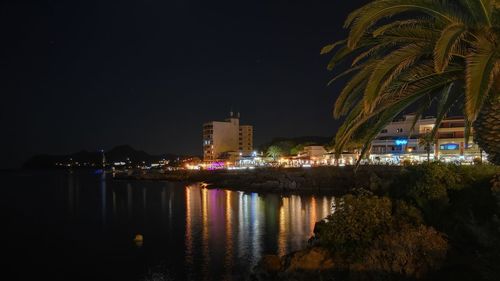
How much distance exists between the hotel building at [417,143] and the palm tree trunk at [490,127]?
226 ft

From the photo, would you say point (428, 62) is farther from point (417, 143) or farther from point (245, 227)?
point (417, 143)

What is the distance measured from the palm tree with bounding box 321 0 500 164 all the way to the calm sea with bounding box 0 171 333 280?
15.1 m

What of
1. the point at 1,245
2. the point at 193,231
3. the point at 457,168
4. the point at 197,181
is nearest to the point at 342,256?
the point at 457,168

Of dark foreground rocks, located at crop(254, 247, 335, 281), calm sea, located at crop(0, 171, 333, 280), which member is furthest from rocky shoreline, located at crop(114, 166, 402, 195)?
dark foreground rocks, located at crop(254, 247, 335, 281)

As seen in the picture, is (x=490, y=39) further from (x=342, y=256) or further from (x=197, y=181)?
(x=197, y=181)

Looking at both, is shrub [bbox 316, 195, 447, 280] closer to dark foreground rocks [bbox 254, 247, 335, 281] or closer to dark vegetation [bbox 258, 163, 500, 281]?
dark vegetation [bbox 258, 163, 500, 281]

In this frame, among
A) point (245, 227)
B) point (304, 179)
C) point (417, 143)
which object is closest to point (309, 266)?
point (245, 227)

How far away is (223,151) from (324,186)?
97486 millimetres

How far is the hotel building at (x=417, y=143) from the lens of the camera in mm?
80750

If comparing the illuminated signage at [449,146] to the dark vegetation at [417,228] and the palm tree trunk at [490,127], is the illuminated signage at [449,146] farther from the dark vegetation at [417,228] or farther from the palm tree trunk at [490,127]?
the palm tree trunk at [490,127]

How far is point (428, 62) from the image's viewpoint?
39.2 ft

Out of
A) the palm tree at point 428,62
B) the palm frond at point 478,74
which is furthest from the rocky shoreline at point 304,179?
the palm frond at point 478,74

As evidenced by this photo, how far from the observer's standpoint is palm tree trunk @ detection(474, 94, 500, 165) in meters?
11.0

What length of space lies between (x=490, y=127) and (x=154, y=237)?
99.4 ft
